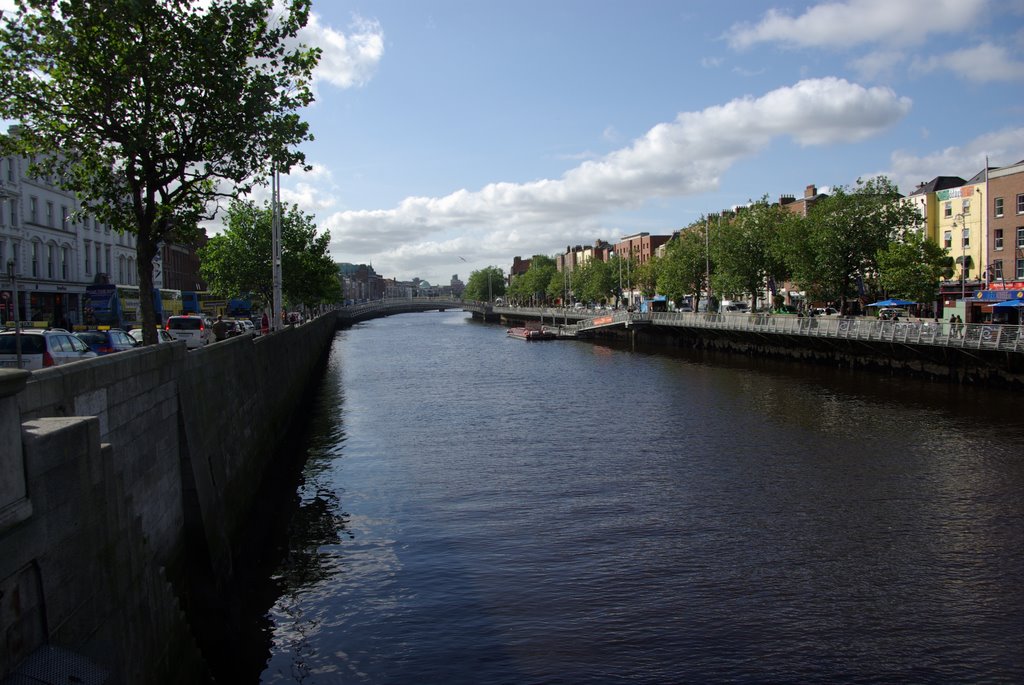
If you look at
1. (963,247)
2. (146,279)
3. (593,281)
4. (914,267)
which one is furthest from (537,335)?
(146,279)

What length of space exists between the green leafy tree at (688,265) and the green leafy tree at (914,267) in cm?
3484

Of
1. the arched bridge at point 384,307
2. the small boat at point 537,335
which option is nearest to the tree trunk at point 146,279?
the small boat at point 537,335

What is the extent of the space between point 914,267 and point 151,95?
47.9m

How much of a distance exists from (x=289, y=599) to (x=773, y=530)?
386 inches

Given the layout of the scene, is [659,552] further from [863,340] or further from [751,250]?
[751,250]

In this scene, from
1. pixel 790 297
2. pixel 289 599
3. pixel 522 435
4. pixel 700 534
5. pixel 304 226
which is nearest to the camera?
pixel 289 599

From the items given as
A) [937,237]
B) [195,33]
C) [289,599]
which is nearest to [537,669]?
[289,599]

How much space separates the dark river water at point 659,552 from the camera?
38.8 feet

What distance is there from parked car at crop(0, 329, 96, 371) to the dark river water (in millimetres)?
6807

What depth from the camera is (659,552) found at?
16016mm

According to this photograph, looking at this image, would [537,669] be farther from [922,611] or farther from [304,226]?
[304,226]

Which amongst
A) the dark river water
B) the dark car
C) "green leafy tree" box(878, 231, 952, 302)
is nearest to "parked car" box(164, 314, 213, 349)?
the dark river water

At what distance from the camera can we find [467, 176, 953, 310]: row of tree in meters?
54.7

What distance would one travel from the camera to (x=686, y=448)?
2670cm
